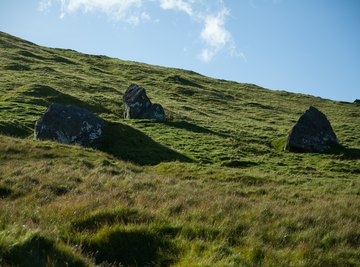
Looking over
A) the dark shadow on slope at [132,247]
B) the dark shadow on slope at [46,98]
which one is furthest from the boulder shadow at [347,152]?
the dark shadow on slope at [132,247]

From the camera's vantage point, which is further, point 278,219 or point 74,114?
point 74,114

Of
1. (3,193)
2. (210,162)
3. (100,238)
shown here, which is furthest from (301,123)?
(100,238)

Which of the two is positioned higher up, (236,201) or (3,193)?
(236,201)

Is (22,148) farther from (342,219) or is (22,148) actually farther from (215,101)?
(215,101)

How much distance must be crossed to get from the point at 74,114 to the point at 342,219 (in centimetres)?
2298

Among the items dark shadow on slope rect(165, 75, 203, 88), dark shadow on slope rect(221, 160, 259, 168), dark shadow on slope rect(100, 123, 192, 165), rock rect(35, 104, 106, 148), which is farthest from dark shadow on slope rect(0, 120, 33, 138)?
dark shadow on slope rect(165, 75, 203, 88)

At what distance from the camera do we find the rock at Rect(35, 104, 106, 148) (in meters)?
29.0

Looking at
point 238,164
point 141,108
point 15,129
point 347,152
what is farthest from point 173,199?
point 141,108

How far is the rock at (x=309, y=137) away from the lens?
3498 centimetres

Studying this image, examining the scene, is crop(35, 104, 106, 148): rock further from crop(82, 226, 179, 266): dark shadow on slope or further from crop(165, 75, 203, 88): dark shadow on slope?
crop(165, 75, 203, 88): dark shadow on slope

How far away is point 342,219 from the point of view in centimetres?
1159

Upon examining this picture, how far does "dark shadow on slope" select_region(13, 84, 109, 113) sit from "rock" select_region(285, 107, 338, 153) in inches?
865

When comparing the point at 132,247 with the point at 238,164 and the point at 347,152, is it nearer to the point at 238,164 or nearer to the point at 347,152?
the point at 238,164

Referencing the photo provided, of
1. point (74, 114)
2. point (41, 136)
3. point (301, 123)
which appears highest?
point (301, 123)
